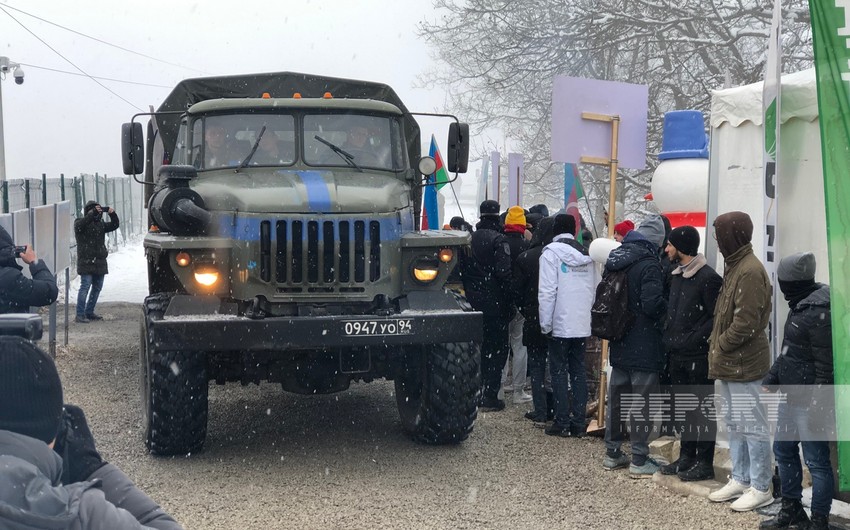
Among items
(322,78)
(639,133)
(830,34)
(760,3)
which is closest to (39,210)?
(322,78)

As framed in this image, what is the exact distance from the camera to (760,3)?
16.4m

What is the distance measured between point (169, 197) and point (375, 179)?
157cm

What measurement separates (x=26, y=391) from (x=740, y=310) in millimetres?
4768

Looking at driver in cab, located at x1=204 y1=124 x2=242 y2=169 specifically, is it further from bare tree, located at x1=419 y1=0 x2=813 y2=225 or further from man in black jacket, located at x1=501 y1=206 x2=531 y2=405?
bare tree, located at x1=419 y1=0 x2=813 y2=225

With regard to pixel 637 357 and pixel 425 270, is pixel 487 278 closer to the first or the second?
pixel 425 270

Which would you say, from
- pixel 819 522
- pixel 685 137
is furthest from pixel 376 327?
pixel 685 137

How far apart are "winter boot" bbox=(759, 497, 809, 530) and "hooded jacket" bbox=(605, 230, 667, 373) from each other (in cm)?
156

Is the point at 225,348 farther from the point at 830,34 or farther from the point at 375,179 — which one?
the point at 830,34

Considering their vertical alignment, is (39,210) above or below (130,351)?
above

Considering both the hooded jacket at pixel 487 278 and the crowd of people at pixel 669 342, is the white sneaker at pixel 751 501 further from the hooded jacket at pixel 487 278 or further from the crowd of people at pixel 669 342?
the hooded jacket at pixel 487 278

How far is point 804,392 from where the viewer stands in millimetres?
5566

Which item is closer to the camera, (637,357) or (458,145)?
(637,357)

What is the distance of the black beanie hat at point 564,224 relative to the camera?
8.47 meters

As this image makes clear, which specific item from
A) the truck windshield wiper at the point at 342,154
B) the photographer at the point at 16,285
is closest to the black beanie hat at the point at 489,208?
the truck windshield wiper at the point at 342,154
